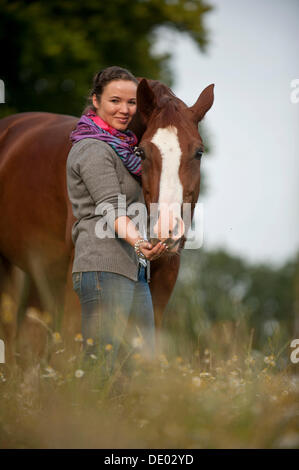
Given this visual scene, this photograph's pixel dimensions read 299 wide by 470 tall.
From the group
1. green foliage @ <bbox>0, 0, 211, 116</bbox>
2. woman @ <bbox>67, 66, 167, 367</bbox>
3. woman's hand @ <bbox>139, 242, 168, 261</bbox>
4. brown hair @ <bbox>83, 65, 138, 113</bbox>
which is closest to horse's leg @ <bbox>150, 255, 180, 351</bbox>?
woman @ <bbox>67, 66, 167, 367</bbox>

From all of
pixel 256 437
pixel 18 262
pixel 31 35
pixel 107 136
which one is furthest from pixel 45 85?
pixel 256 437

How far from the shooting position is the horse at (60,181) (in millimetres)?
3793

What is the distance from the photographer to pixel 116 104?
396 centimetres

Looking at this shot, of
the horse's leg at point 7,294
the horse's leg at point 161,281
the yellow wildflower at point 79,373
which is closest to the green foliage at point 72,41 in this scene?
the horse's leg at point 7,294

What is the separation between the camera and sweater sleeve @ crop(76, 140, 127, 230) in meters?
3.58

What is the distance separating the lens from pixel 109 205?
356 cm

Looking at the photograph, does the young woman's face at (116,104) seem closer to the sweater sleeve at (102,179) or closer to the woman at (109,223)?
the woman at (109,223)

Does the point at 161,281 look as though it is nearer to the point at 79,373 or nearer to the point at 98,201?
the point at 98,201

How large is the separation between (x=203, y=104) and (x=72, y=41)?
6020mm

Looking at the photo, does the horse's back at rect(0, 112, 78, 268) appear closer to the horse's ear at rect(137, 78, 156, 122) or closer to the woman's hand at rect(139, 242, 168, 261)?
the horse's ear at rect(137, 78, 156, 122)

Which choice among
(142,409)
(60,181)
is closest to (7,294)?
(60,181)

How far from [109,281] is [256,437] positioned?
4.52 feet

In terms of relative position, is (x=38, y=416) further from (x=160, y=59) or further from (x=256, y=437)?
(x=160, y=59)

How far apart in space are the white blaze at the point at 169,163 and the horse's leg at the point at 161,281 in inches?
41.7
